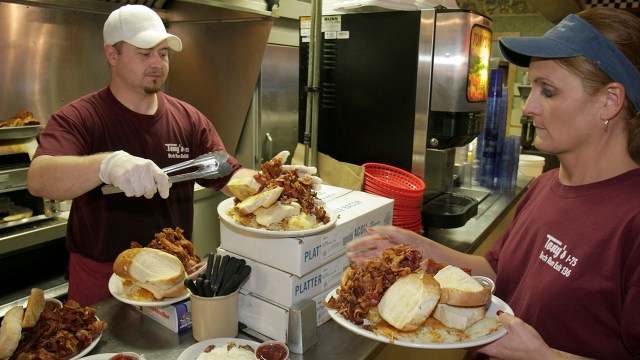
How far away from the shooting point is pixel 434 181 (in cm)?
259

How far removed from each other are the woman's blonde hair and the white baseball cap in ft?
5.16

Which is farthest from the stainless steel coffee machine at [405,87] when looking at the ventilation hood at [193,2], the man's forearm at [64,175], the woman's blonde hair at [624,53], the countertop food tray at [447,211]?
the man's forearm at [64,175]

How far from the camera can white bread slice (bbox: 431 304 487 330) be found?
113 cm

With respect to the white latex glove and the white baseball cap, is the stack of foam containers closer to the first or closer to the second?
the white latex glove

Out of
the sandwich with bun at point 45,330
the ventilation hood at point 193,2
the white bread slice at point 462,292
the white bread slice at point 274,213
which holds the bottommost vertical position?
the sandwich with bun at point 45,330

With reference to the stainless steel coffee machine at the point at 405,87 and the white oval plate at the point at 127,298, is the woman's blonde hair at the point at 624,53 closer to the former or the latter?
the stainless steel coffee machine at the point at 405,87

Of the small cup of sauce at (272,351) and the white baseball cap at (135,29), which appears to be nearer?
the small cup of sauce at (272,351)

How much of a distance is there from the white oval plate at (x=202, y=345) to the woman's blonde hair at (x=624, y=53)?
1.08 meters

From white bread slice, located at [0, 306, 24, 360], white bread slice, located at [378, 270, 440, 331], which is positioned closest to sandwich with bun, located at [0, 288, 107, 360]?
white bread slice, located at [0, 306, 24, 360]

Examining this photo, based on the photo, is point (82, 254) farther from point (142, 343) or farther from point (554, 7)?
point (554, 7)

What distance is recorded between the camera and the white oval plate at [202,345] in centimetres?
121

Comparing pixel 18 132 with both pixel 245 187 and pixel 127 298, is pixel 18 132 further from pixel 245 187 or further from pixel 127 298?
pixel 245 187

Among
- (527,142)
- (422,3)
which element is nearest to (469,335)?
(422,3)

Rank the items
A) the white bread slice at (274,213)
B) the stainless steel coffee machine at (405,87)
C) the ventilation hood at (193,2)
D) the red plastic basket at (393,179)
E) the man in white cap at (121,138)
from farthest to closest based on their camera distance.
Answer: the ventilation hood at (193,2), the stainless steel coffee machine at (405,87), the red plastic basket at (393,179), the man in white cap at (121,138), the white bread slice at (274,213)
